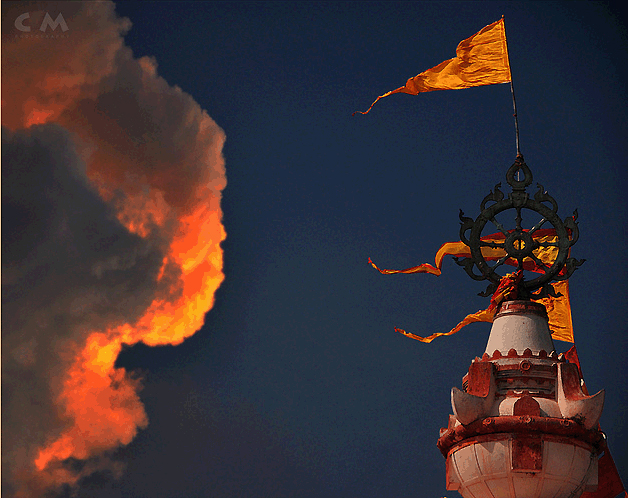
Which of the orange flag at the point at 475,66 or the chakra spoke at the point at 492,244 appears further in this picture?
the orange flag at the point at 475,66

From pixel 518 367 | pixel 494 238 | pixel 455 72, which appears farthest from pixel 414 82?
pixel 518 367

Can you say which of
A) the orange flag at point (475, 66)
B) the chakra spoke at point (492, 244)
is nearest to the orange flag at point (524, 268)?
the chakra spoke at point (492, 244)

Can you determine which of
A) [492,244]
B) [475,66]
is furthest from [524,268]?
[475,66]

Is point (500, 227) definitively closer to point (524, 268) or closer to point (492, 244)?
point (492, 244)

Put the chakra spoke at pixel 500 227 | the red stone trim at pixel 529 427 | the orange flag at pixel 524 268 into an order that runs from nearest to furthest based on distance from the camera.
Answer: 1. the red stone trim at pixel 529 427
2. the chakra spoke at pixel 500 227
3. the orange flag at pixel 524 268

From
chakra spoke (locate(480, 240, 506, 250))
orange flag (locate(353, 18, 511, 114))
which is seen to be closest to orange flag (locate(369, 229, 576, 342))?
chakra spoke (locate(480, 240, 506, 250))

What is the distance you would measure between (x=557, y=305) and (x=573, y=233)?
18.2ft

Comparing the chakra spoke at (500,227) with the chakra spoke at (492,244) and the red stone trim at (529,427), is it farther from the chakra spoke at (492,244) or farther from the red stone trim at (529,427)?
the red stone trim at (529,427)

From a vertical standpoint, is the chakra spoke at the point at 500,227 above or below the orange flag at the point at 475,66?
below

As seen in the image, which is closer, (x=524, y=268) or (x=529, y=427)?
(x=529, y=427)

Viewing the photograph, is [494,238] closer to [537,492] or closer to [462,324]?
[462,324]

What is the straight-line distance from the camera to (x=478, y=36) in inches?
1212

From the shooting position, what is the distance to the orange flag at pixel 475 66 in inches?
1211

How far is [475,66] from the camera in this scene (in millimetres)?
30906
